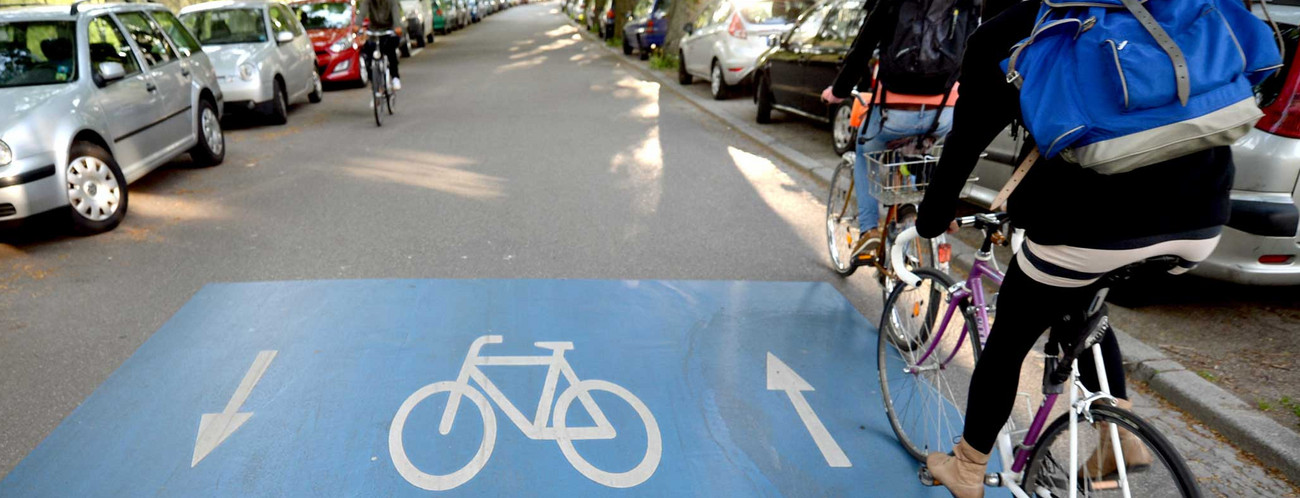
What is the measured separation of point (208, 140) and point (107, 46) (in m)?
1.48

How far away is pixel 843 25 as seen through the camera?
30.3 ft

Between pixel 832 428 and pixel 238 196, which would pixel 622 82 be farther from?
pixel 832 428

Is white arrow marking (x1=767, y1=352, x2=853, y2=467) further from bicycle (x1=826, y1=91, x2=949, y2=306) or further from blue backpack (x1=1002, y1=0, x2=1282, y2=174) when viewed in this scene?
blue backpack (x1=1002, y1=0, x2=1282, y2=174)

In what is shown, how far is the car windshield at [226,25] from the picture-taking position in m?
11.7

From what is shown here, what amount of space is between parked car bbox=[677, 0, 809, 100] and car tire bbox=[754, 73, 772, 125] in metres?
1.28

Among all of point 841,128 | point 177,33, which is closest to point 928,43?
point 841,128

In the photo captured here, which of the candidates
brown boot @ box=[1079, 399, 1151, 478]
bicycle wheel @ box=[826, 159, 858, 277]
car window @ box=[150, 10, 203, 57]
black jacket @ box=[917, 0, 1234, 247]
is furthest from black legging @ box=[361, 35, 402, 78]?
brown boot @ box=[1079, 399, 1151, 478]

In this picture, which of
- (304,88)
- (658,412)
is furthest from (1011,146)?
(304,88)

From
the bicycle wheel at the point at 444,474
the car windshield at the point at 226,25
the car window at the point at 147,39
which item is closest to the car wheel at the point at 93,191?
the car window at the point at 147,39

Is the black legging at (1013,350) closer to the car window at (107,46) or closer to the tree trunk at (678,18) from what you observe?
the car window at (107,46)

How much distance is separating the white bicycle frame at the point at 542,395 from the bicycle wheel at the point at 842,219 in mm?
1885

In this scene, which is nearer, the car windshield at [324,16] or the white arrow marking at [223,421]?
the white arrow marking at [223,421]

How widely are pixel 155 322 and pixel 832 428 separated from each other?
11.9ft

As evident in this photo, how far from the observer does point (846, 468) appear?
10.6ft
